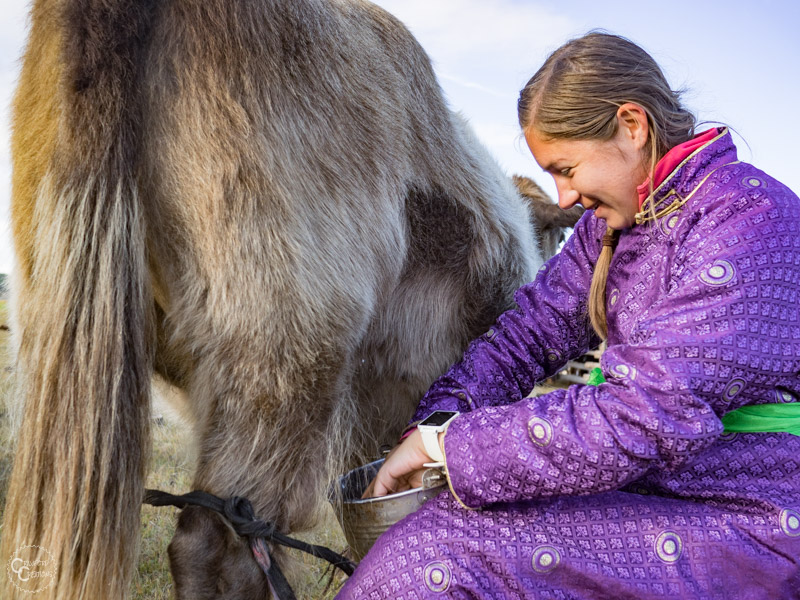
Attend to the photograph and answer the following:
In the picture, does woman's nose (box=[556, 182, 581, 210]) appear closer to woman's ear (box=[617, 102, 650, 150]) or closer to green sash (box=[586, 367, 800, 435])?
woman's ear (box=[617, 102, 650, 150])

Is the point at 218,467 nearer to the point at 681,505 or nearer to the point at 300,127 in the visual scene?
the point at 300,127

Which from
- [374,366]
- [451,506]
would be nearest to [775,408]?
[451,506]

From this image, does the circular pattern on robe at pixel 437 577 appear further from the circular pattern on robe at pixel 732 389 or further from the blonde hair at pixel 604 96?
the blonde hair at pixel 604 96

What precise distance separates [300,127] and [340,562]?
110 centimetres

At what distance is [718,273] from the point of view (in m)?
1.28

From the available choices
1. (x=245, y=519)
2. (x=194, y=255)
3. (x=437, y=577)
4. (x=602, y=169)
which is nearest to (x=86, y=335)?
(x=194, y=255)

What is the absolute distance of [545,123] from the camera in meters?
1.54

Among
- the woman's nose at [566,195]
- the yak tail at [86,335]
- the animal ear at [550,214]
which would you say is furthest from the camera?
the animal ear at [550,214]

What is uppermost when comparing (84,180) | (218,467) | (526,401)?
(84,180)

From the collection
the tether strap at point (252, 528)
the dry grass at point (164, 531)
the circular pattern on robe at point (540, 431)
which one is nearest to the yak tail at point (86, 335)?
the tether strap at point (252, 528)

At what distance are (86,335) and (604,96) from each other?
1.21m

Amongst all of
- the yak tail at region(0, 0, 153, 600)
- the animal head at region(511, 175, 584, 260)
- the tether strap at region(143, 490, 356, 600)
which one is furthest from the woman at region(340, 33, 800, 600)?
the animal head at region(511, 175, 584, 260)

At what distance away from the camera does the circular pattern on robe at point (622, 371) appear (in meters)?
1.26

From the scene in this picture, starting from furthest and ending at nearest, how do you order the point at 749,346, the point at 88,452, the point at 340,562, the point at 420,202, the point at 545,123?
the point at 420,202, the point at 340,562, the point at 545,123, the point at 88,452, the point at 749,346
